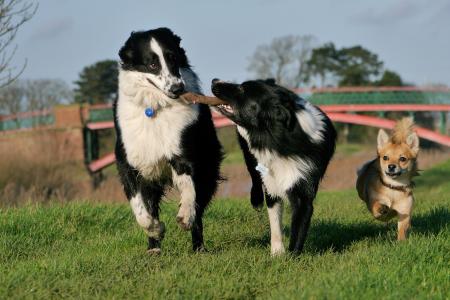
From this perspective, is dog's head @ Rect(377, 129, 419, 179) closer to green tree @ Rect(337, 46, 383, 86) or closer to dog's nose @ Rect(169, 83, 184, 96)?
dog's nose @ Rect(169, 83, 184, 96)

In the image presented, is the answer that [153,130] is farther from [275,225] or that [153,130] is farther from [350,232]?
[350,232]

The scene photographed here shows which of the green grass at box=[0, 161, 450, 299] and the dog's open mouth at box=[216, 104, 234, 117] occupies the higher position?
the dog's open mouth at box=[216, 104, 234, 117]

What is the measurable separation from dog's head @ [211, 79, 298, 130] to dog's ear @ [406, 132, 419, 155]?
5.53 ft

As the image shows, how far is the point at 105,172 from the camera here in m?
42.1

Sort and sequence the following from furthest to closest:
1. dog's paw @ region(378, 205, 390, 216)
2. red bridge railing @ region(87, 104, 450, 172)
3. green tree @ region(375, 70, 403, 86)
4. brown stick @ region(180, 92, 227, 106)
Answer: green tree @ region(375, 70, 403, 86), red bridge railing @ region(87, 104, 450, 172), dog's paw @ region(378, 205, 390, 216), brown stick @ region(180, 92, 227, 106)

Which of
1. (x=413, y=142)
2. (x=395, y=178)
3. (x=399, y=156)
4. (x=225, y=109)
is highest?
(x=225, y=109)

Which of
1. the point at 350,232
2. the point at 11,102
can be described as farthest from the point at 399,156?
the point at 11,102

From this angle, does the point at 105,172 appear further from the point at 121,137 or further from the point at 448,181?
the point at 121,137

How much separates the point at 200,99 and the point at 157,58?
562 millimetres

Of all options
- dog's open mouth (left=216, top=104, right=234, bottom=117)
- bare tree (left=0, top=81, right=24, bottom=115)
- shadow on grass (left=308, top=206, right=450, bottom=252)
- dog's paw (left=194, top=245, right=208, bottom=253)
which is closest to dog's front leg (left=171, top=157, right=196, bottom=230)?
dog's paw (left=194, top=245, right=208, bottom=253)

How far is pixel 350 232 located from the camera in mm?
7832

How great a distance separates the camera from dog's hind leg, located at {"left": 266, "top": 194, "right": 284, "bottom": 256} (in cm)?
654

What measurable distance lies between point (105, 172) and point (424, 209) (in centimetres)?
3414

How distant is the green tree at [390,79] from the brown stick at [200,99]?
174 ft
